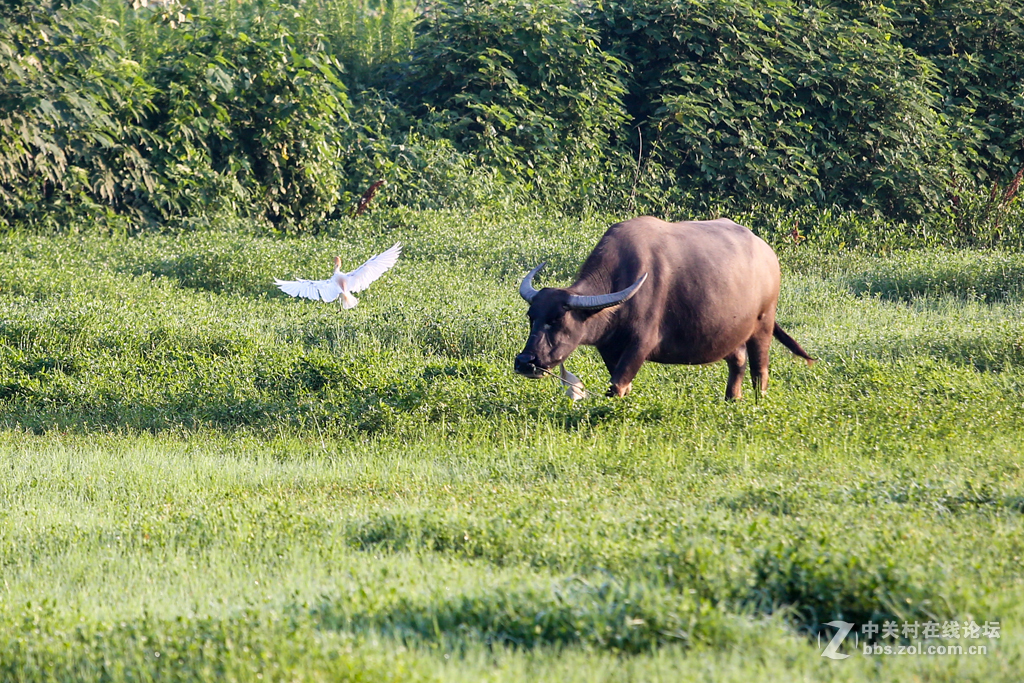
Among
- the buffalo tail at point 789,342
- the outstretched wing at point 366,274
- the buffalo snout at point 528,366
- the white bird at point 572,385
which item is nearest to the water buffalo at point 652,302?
the buffalo snout at point 528,366

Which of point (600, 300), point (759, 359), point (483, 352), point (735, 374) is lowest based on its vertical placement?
point (483, 352)

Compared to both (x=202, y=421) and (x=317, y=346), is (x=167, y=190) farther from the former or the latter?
(x=202, y=421)

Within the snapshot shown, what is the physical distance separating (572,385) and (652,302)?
2.47 feet

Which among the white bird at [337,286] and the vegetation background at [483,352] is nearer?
the vegetation background at [483,352]

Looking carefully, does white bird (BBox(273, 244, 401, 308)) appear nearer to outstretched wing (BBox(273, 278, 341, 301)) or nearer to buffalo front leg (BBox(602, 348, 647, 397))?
outstretched wing (BBox(273, 278, 341, 301))

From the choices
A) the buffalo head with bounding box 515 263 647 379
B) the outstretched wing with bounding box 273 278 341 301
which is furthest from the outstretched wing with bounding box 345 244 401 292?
the buffalo head with bounding box 515 263 647 379

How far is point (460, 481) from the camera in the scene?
5.88 meters

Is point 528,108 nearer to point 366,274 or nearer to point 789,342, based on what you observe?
point 366,274

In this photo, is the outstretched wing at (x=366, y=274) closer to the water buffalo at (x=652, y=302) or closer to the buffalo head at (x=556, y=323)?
the water buffalo at (x=652, y=302)

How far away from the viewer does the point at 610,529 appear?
4.46 metres

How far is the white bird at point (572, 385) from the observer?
7.09 meters

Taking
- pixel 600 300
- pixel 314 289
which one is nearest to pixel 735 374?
pixel 600 300

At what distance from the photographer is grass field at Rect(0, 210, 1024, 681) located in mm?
3400

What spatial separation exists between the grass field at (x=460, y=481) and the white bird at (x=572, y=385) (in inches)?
3.6
